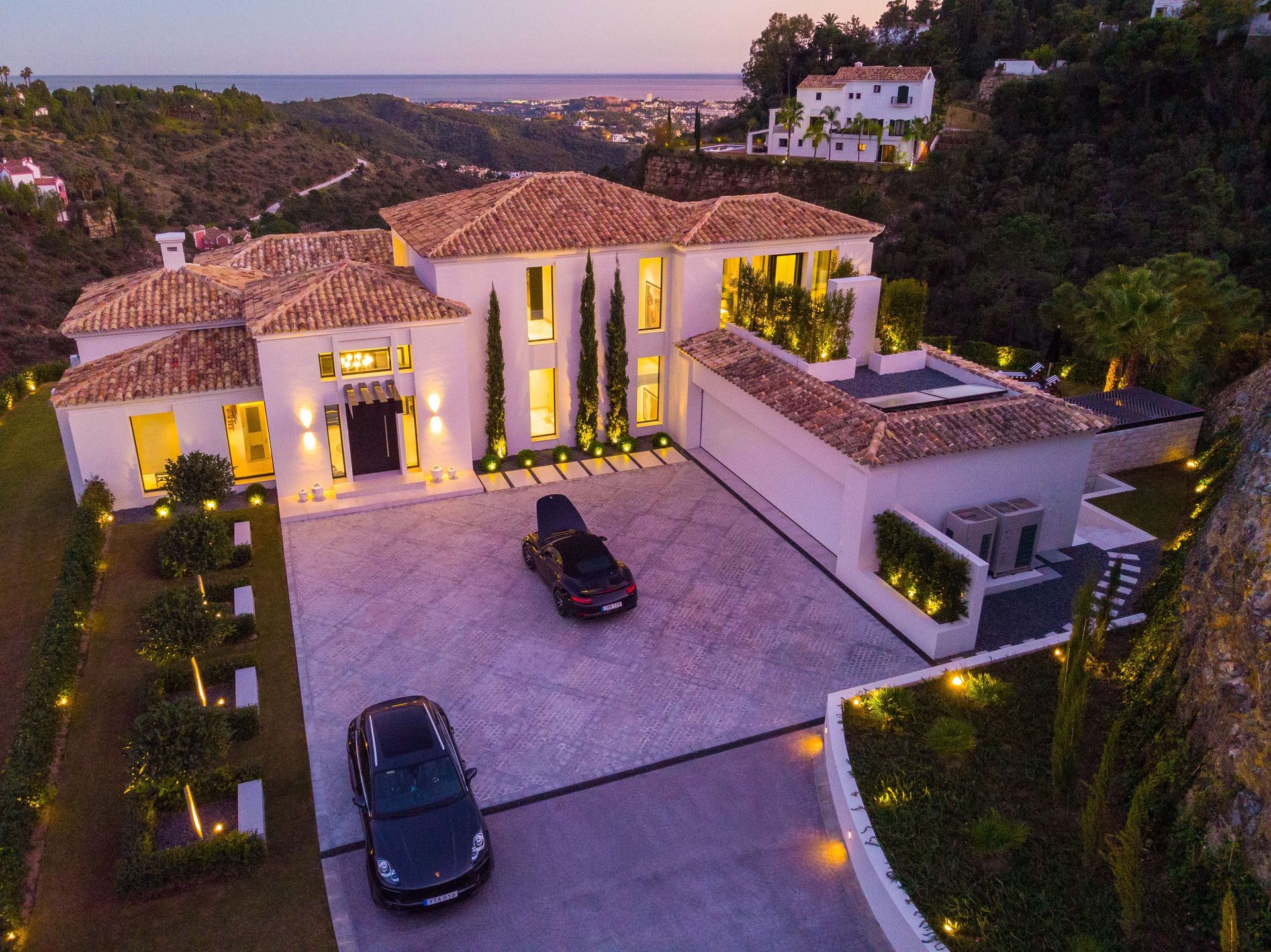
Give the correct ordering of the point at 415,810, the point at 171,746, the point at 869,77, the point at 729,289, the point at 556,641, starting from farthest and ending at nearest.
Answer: the point at 869,77
the point at 729,289
the point at 556,641
the point at 415,810
the point at 171,746

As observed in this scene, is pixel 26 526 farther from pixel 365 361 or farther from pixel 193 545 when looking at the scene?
pixel 365 361

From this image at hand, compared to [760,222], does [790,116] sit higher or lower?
higher

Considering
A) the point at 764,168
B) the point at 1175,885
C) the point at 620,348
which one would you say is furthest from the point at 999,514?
the point at 764,168

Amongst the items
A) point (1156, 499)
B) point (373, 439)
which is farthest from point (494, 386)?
point (1156, 499)

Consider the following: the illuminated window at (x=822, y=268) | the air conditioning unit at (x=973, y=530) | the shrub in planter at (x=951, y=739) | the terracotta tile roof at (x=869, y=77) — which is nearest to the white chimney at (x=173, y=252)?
the illuminated window at (x=822, y=268)

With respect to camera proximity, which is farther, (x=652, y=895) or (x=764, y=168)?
(x=764, y=168)

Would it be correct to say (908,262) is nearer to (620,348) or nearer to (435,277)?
(620,348)
